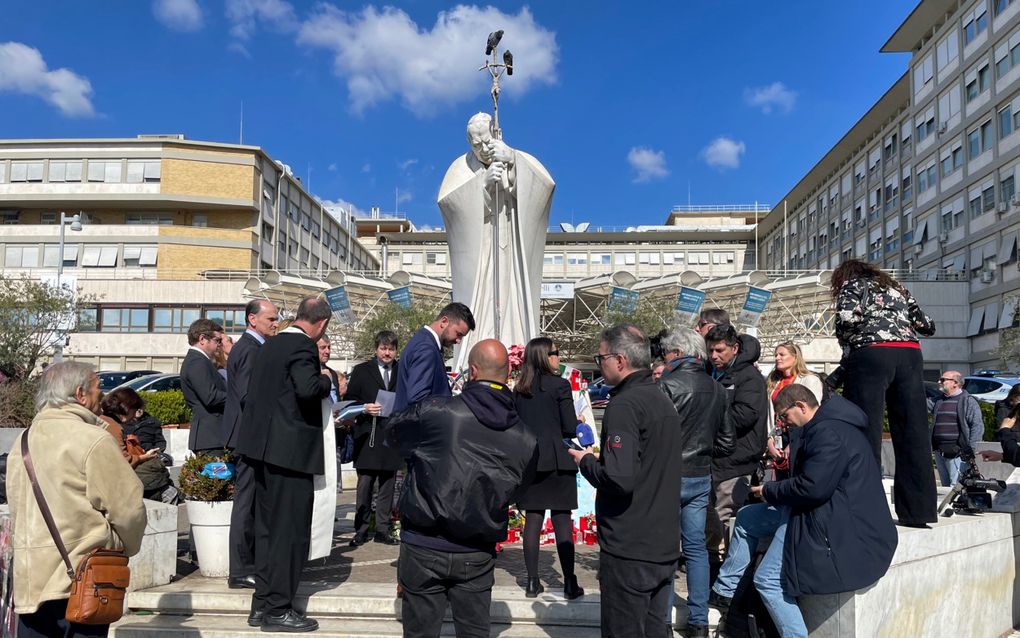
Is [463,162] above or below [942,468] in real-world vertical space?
above

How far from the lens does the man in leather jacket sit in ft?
14.4

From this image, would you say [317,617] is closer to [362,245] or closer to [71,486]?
[71,486]

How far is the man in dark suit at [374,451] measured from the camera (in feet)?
21.9

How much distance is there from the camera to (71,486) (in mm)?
3146

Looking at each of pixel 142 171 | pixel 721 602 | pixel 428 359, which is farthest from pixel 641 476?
pixel 142 171

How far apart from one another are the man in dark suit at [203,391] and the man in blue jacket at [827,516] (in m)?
3.91

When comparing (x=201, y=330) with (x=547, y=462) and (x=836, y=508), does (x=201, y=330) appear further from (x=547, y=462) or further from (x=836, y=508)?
(x=836, y=508)

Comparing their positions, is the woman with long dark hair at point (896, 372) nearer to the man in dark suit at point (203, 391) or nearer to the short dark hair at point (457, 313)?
the short dark hair at point (457, 313)

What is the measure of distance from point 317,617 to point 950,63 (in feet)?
145

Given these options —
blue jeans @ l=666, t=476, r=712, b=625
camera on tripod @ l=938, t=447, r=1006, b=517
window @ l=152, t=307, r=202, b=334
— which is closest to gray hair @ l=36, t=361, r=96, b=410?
blue jeans @ l=666, t=476, r=712, b=625

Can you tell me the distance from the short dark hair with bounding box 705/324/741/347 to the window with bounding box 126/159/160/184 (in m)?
53.0

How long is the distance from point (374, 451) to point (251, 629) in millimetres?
2275

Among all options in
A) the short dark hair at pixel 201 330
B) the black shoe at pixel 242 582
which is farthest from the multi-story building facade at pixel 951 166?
the black shoe at pixel 242 582

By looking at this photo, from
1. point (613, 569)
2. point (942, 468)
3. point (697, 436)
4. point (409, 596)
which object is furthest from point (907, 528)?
point (942, 468)
